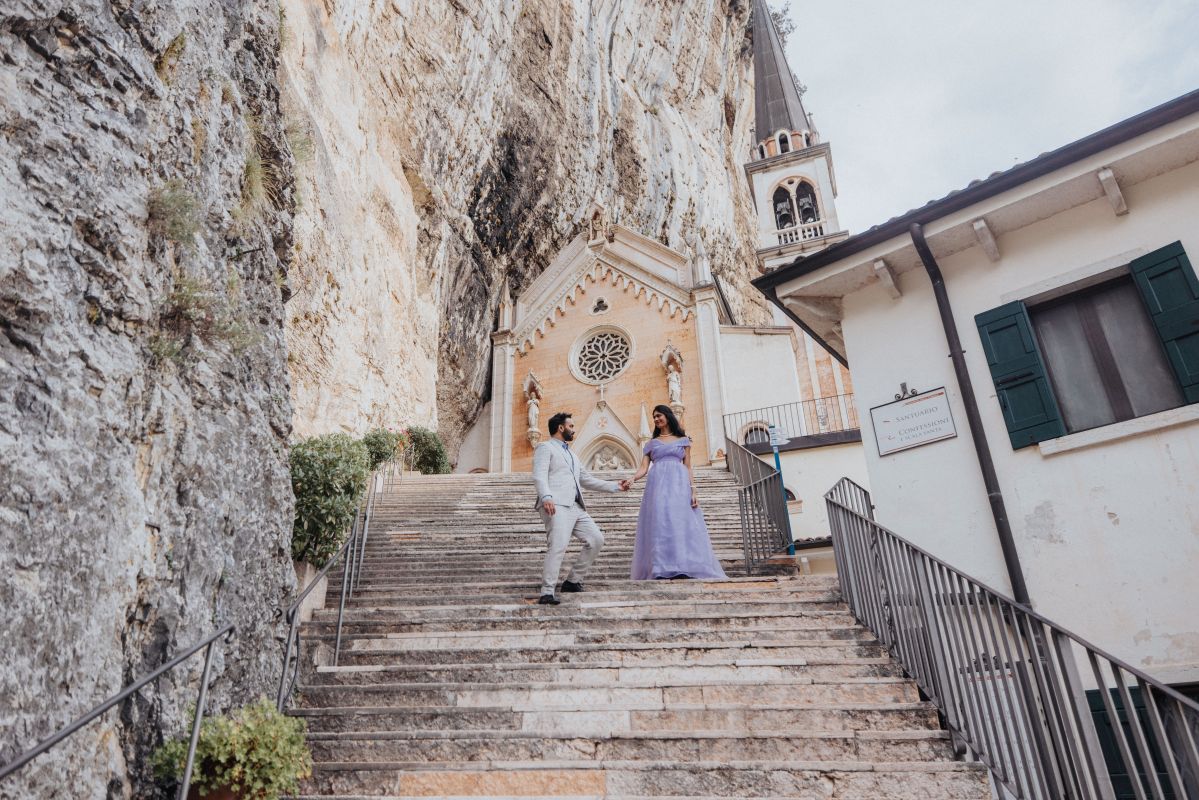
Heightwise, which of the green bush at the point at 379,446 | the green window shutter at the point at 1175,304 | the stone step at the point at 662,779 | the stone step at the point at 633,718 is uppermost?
the green bush at the point at 379,446

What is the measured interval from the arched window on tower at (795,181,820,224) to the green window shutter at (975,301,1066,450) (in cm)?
2424

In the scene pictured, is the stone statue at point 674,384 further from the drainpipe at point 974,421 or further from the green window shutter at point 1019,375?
the green window shutter at point 1019,375

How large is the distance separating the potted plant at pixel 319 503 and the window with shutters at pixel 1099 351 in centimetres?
554

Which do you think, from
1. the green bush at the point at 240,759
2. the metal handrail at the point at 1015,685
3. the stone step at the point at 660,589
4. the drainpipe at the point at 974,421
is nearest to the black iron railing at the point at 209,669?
the green bush at the point at 240,759

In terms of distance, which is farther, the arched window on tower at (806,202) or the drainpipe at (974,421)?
the arched window on tower at (806,202)

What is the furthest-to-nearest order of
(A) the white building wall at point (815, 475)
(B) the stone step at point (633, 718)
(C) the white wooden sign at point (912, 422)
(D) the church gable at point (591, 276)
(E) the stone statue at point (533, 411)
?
(D) the church gable at point (591, 276) < (E) the stone statue at point (533, 411) < (A) the white building wall at point (815, 475) < (C) the white wooden sign at point (912, 422) < (B) the stone step at point (633, 718)

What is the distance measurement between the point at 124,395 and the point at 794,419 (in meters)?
17.8

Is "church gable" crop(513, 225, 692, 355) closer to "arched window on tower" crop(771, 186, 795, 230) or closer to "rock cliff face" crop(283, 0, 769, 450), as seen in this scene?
"rock cliff face" crop(283, 0, 769, 450)

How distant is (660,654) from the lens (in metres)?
5.06

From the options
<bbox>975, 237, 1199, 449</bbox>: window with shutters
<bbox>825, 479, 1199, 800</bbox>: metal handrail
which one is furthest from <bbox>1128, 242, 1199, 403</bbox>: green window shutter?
<bbox>825, 479, 1199, 800</bbox>: metal handrail

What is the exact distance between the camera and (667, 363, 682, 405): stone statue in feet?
70.3

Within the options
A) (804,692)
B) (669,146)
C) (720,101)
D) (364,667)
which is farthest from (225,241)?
(720,101)

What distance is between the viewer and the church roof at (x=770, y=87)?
1297 inches

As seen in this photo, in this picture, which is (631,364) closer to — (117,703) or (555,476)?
(555,476)
